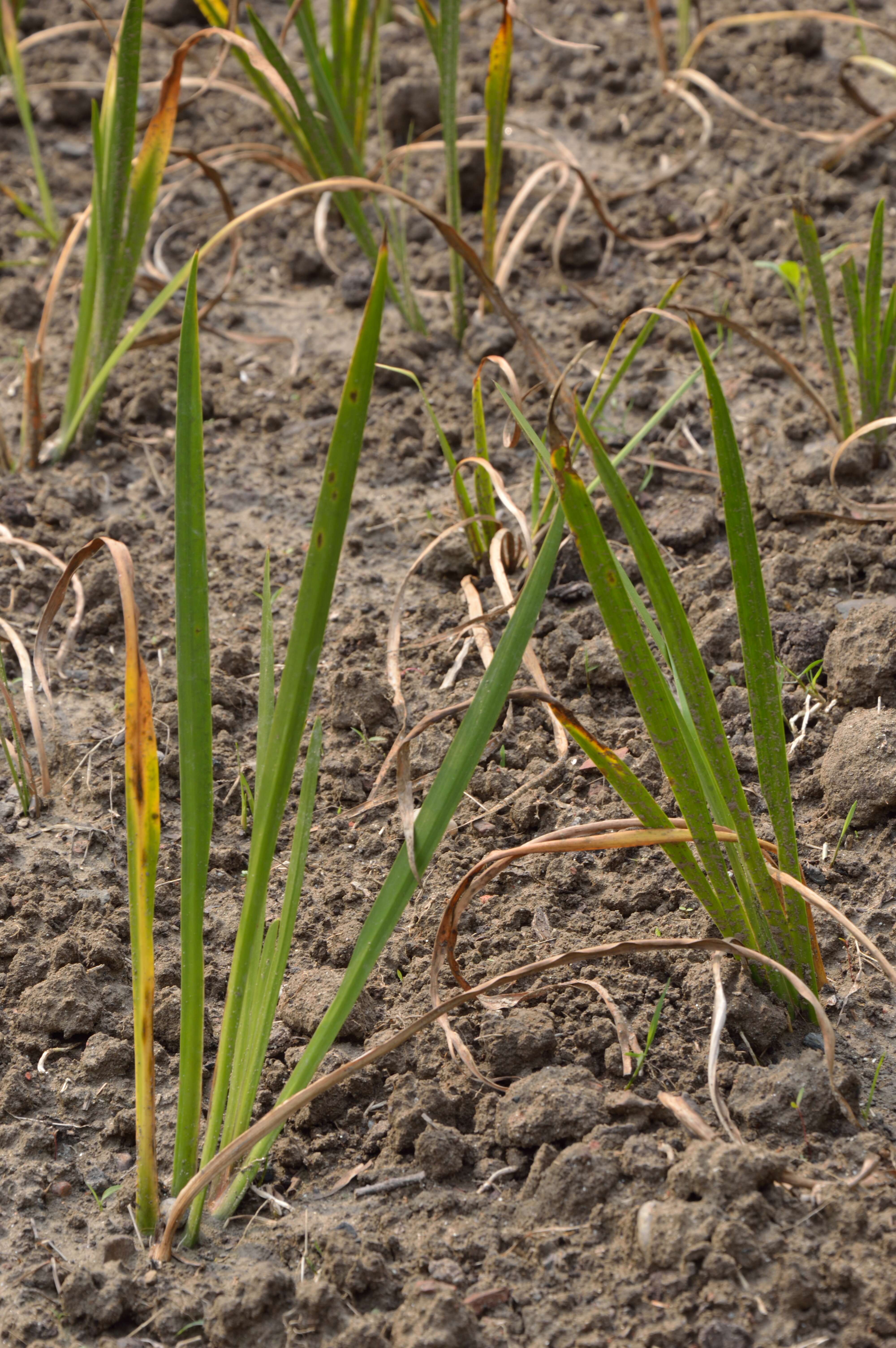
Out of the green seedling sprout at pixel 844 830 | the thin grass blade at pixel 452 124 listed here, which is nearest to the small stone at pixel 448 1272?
the green seedling sprout at pixel 844 830

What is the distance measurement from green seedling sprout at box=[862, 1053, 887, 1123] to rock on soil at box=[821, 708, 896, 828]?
0.36 metres

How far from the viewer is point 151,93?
338 cm

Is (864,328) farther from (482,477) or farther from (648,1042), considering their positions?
(648,1042)

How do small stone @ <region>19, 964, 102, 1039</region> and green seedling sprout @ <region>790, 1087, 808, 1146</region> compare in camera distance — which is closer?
green seedling sprout @ <region>790, 1087, 808, 1146</region>

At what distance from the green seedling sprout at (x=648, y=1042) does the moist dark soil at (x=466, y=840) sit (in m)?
0.01

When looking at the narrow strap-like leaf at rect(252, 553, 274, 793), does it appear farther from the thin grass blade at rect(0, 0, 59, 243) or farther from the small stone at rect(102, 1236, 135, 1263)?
the thin grass blade at rect(0, 0, 59, 243)

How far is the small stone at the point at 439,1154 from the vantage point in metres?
1.20

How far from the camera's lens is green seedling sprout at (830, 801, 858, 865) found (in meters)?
1.50

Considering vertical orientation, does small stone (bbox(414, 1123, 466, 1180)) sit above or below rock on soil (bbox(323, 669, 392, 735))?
below

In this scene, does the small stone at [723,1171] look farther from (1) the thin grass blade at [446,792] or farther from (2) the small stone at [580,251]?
(2) the small stone at [580,251]

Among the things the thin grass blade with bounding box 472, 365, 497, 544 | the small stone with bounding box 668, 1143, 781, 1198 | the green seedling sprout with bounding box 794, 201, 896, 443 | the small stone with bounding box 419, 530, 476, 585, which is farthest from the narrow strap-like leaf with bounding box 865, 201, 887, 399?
the small stone with bounding box 668, 1143, 781, 1198

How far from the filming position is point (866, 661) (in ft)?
5.50

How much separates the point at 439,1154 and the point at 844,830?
65 centimetres

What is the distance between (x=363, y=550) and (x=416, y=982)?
0.95 meters
